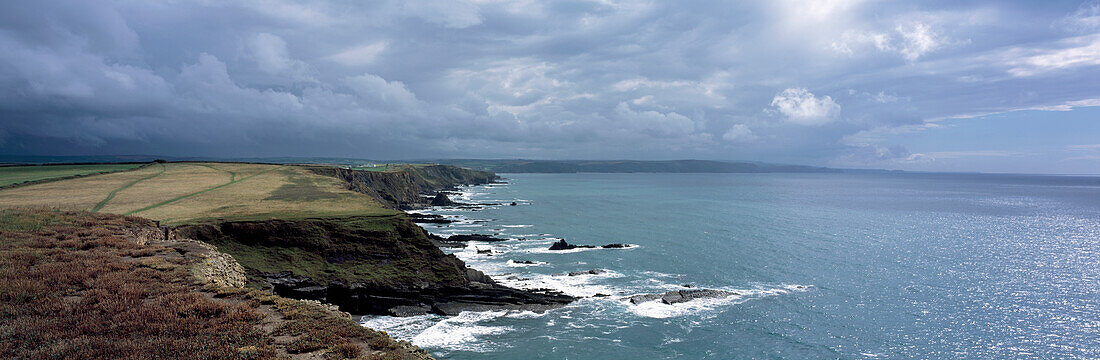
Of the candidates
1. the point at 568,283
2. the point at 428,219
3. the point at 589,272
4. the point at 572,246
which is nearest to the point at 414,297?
the point at 568,283

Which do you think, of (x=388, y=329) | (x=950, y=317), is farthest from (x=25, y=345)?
(x=950, y=317)

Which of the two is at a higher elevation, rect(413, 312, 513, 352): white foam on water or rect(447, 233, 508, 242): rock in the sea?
rect(447, 233, 508, 242): rock in the sea

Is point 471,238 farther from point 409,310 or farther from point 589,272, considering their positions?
point 409,310

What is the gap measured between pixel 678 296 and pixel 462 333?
1916 cm

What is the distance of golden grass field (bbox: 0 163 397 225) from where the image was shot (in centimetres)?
4619

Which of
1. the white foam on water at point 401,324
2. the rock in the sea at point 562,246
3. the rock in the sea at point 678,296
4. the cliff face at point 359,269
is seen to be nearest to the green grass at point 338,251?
the cliff face at point 359,269

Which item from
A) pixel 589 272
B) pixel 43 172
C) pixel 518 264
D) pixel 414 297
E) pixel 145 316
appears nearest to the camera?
pixel 145 316

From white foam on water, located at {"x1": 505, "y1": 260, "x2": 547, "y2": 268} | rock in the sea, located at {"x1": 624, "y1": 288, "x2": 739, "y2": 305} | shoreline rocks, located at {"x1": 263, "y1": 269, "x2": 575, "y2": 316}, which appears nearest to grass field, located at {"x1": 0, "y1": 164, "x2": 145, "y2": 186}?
shoreline rocks, located at {"x1": 263, "y1": 269, "x2": 575, "y2": 316}

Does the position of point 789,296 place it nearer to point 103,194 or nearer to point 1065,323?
point 1065,323

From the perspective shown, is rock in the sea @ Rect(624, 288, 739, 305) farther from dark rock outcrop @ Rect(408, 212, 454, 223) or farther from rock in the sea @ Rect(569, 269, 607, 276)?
dark rock outcrop @ Rect(408, 212, 454, 223)

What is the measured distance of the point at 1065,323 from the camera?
116 ft

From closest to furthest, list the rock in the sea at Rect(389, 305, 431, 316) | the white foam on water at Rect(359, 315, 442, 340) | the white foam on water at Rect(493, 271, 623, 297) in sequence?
the white foam on water at Rect(359, 315, 442, 340) → the rock in the sea at Rect(389, 305, 431, 316) → the white foam on water at Rect(493, 271, 623, 297)

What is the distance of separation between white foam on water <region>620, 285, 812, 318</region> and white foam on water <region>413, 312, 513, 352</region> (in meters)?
11.4

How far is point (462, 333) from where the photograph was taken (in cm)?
3384
